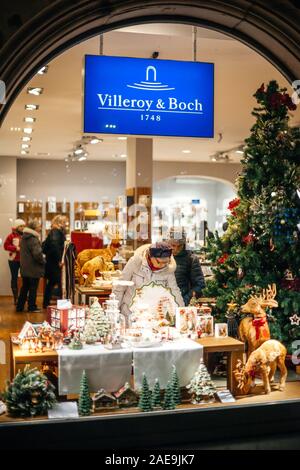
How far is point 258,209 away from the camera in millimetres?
5406

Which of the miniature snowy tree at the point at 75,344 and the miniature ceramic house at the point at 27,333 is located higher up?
the miniature ceramic house at the point at 27,333

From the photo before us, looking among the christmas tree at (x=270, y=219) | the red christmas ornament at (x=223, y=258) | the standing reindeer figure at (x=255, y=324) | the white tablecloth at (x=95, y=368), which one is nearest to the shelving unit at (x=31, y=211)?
the red christmas ornament at (x=223, y=258)

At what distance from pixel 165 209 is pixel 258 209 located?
3.36 meters

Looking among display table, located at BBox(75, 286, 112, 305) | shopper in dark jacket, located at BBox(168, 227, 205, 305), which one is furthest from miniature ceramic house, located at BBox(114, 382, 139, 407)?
display table, located at BBox(75, 286, 112, 305)

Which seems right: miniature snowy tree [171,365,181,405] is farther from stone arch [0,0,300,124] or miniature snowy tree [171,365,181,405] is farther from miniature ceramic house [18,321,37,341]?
stone arch [0,0,300,124]

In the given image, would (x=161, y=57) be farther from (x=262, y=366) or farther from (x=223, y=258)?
Answer: (x=262, y=366)

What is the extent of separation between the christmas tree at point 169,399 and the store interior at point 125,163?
3.3 inches

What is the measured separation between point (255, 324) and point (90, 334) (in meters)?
1.35

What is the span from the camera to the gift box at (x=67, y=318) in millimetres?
4688

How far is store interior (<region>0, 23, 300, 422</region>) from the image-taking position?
5062 mm

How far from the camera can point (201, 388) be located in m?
4.51

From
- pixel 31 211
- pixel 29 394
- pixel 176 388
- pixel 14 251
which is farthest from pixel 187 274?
pixel 31 211

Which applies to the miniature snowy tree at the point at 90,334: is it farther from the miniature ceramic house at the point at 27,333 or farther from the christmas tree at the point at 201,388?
the christmas tree at the point at 201,388

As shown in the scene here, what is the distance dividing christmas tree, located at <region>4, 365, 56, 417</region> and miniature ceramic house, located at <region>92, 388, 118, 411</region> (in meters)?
0.29
